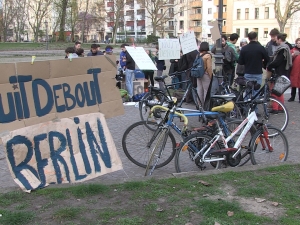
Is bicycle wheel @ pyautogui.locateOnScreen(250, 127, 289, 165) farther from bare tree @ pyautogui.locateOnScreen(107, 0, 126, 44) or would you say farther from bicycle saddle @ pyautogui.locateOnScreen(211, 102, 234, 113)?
bare tree @ pyautogui.locateOnScreen(107, 0, 126, 44)

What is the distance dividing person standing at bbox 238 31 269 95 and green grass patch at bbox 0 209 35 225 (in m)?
5.97

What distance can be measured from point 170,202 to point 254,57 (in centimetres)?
512

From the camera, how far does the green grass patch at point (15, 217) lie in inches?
132

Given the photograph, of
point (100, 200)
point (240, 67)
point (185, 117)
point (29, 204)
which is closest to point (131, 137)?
point (185, 117)

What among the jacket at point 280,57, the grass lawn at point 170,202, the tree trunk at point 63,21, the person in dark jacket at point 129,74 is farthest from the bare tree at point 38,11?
the grass lawn at point 170,202

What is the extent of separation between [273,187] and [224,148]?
33.1 inches

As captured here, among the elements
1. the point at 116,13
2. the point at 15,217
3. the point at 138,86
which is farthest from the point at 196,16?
the point at 15,217

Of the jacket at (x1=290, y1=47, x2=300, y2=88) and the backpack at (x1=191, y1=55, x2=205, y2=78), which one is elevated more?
the backpack at (x1=191, y1=55, x2=205, y2=78)

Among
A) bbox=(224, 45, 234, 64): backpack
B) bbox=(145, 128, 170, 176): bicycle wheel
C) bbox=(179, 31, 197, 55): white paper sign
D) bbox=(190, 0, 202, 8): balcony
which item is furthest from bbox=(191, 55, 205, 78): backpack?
bbox=(190, 0, 202, 8): balcony

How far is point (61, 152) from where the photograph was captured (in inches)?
170

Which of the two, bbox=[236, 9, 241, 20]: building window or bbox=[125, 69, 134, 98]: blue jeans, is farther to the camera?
bbox=[236, 9, 241, 20]: building window

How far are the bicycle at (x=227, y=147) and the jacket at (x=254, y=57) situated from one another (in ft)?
10.6

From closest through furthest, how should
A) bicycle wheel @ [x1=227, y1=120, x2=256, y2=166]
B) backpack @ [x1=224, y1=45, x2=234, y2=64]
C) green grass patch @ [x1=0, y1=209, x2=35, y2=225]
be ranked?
1. green grass patch @ [x1=0, y1=209, x2=35, y2=225]
2. bicycle wheel @ [x1=227, y1=120, x2=256, y2=166]
3. backpack @ [x1=224, y1=45, x2=234, y2=64]

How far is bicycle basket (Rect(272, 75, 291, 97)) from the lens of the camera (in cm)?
732
